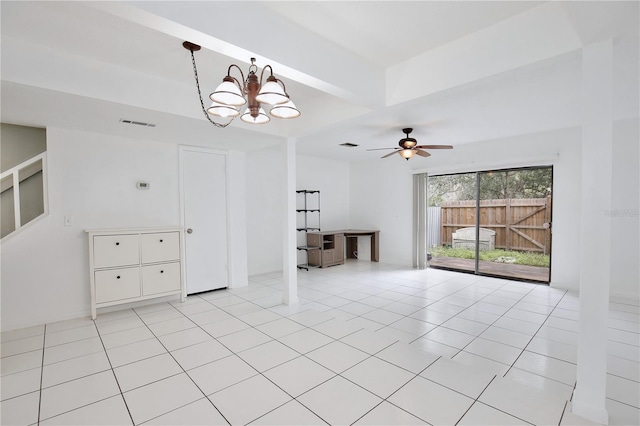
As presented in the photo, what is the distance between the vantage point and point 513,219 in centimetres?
589

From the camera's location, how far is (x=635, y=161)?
3.98m

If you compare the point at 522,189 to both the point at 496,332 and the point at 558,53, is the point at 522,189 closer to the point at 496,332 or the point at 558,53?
the point at 496,332

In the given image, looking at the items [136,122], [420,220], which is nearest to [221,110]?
[136,122]

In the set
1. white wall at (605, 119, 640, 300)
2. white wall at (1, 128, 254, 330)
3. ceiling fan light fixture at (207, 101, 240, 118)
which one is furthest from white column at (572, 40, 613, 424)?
white wall at (1, 128, 254, 330)

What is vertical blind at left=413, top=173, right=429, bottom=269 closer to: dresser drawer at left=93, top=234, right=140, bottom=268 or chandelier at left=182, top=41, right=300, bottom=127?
chandelier at left=182, top=41, right=300, bottom=127

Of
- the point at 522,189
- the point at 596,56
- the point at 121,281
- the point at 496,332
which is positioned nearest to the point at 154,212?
the point at 121,281

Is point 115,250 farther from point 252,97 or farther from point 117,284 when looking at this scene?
point 252,97

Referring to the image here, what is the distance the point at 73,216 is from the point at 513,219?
7256mm

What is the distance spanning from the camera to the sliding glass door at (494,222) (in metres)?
5.48

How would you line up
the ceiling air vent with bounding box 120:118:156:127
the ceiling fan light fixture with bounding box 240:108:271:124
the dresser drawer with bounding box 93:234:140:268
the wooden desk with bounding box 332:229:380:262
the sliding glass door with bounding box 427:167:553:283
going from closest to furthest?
the ceiling fan light fixture with bounding box 240:108:271:124
the ceiling air vent with bounding box 120:118:156:127
the dresser drawer with bounding box 93:234:140:268
the sliding glass door with bounding box 427:167:553:283
the wooden desk with bounding box 332:229:380:262

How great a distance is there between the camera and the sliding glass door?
5.48m

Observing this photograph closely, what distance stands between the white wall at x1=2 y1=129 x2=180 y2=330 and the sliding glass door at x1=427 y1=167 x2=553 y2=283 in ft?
17.5

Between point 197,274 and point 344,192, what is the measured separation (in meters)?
4.21

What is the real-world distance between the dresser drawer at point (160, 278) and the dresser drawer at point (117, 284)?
3.5 inches
